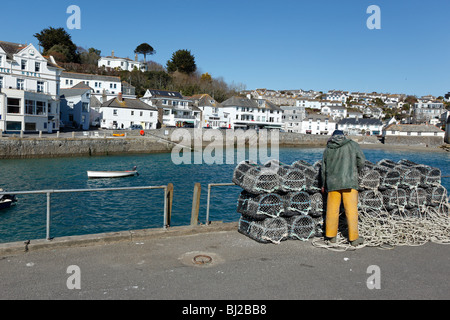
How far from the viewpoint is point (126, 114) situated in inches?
2849

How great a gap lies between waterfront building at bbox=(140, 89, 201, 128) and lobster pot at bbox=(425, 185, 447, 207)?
247 feet

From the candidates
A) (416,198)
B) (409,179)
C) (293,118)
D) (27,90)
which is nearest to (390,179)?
(409,179)

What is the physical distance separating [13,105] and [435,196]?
50993 millimetres

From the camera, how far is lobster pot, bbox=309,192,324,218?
7409 mm

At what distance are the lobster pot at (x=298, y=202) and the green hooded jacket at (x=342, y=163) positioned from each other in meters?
0.75

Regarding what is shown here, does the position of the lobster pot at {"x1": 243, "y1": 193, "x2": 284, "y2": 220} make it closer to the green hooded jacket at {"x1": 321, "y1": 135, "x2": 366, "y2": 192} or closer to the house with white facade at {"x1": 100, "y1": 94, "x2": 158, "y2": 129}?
the green hooded jacket at {"x1": 321, "y1": 135, "x2": 366, "y2": 192}

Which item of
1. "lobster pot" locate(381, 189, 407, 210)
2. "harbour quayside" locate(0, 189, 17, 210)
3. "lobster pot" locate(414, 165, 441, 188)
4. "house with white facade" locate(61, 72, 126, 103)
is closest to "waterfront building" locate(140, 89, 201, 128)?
"house with white facade" locate(61, 72, 126, 103)

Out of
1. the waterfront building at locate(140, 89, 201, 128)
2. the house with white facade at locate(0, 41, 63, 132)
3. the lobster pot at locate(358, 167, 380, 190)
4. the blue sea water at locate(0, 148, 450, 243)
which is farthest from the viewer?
the waterfront building at locate(140, 89, 201, 128)

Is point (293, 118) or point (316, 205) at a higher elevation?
point (293, 118)

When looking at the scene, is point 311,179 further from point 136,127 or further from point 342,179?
point 136,127

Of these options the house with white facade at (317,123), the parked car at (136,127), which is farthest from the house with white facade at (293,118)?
the parked car at (136,127)
